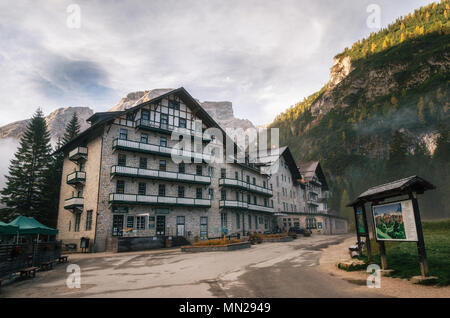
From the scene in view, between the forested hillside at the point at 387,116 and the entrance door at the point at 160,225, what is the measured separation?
222ft

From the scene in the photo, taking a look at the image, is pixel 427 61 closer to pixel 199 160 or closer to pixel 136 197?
pixel 199 160

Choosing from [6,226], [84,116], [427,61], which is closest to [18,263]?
[6,226]

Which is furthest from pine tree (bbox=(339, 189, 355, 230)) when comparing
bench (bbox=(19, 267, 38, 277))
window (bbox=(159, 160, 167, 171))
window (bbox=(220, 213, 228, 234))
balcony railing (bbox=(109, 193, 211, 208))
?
bench (bbox=(19, 267, 38, 277))

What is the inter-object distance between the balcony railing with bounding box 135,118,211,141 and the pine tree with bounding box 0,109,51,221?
74.4ft

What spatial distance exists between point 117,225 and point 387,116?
136 m

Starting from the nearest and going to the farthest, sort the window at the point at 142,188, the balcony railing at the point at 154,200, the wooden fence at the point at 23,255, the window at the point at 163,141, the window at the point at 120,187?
the wooden fence at the point at 23,255, the balcony railing at the point at 154,200, the window at the point at 120,187, the window at the point at 142,188, the window at the point at 163,141

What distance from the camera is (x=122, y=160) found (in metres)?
33.6

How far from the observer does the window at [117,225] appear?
31.1 meters

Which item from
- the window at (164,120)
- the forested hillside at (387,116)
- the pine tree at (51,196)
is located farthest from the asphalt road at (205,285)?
the forested hillside at (387,116)

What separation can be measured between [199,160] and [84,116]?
16895 cm

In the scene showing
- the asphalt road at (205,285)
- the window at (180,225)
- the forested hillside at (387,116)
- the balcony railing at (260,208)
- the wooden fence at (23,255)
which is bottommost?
the asphalt road at (205,285)

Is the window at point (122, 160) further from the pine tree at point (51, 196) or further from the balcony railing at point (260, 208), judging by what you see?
the balcony railing at point (260, 208)

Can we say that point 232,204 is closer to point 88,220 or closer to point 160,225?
point 160,225

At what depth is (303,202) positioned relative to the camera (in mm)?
68875
